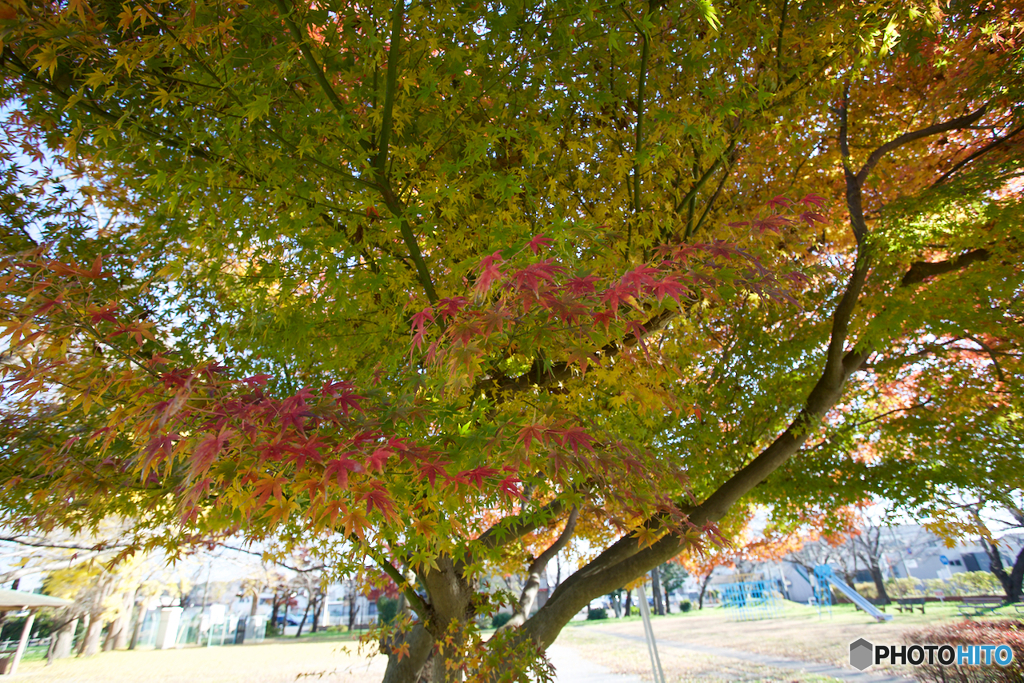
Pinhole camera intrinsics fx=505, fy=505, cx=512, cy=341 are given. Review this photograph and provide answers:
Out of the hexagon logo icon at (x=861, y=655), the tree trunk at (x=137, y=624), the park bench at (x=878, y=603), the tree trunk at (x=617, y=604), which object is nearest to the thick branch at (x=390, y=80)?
the hexagon logo icon at (x=861, y=655)

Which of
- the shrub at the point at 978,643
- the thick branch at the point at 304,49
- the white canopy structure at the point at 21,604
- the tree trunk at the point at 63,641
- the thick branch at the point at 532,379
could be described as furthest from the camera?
the tree trunk at the point at 63,641

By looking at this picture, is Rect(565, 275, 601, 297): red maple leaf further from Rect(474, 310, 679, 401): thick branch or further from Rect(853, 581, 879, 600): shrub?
Rect(853, 581, 879, 600): shrub

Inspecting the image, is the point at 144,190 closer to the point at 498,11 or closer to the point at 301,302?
the point at 301,302

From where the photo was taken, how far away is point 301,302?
347 cm

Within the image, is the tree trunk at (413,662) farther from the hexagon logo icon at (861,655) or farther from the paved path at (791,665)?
the hexagon logo icon at (861,655)

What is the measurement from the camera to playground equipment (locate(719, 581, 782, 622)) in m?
24.7

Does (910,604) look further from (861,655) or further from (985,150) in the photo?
(985,150)

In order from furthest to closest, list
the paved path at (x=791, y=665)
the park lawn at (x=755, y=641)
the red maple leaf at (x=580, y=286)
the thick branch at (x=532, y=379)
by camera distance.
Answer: the park lawn at (x=755, y=641) < the paved path at (x=791, y=665) < the thick branch at (x=532, y=379) < the red maple leaf at (x=580, y=286)

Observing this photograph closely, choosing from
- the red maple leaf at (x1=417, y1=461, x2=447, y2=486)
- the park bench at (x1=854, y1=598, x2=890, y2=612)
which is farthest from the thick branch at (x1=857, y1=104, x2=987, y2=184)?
the park bench at (x1=854, y1=598, x2=890, y2=612)

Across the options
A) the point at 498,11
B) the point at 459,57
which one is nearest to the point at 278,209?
the point at 459,57

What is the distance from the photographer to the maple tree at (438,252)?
1.73m

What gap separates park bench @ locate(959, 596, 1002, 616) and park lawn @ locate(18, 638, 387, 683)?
1516cm

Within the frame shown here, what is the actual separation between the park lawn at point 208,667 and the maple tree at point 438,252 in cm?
836

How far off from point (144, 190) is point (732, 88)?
3917mm
